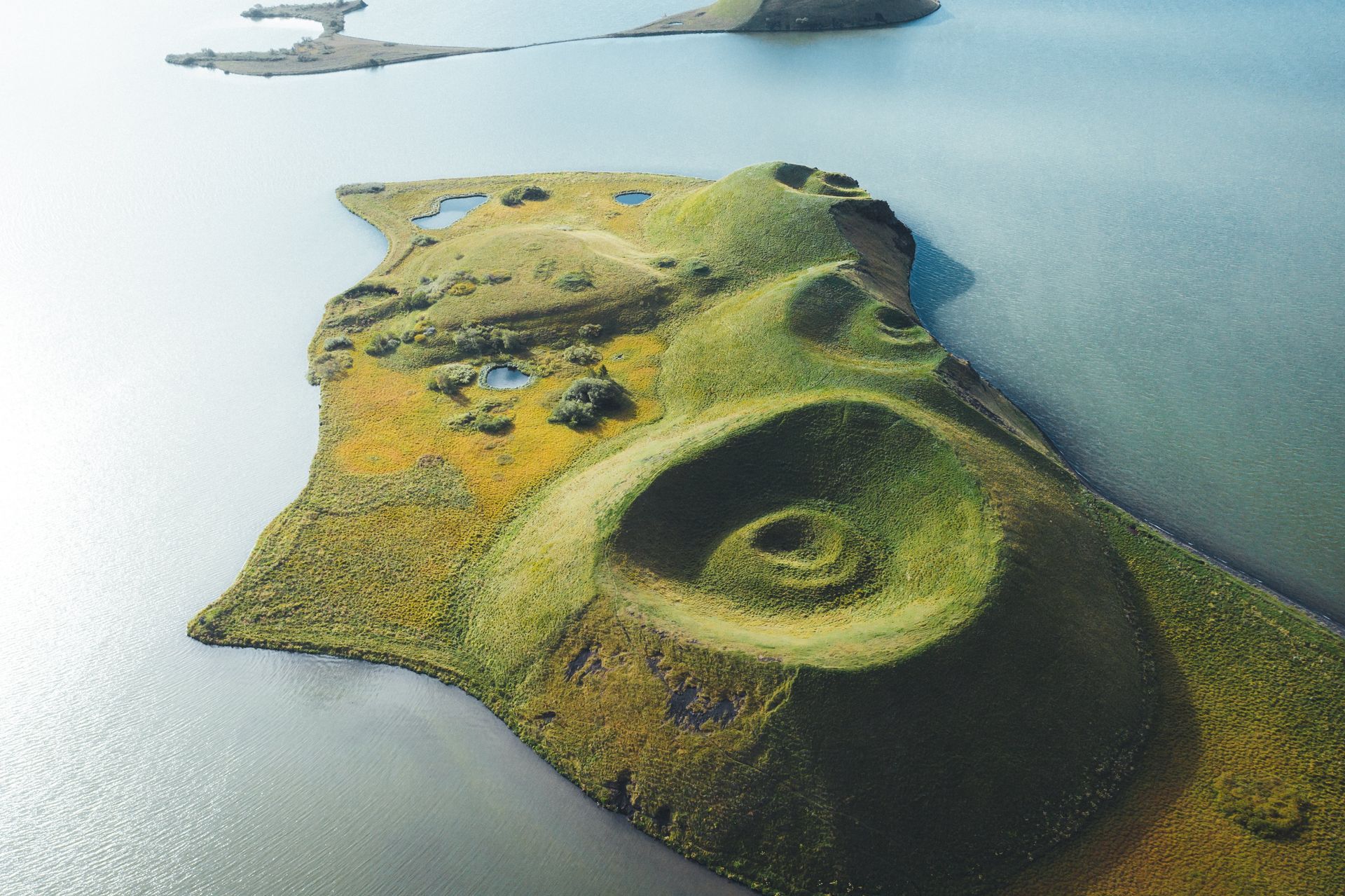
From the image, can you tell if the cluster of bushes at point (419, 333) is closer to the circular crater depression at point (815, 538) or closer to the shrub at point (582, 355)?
the shrub at point (582, 355)

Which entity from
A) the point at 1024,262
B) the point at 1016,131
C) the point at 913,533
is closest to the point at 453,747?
the point at 913,533

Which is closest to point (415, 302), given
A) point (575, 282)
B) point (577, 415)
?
point (575, 282)

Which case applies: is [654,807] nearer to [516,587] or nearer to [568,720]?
[568,720]

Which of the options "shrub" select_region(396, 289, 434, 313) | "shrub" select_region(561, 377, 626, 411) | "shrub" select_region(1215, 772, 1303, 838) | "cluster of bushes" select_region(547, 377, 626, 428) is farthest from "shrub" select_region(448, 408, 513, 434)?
"shrub" select_region(1215, 772, 1303, 838)

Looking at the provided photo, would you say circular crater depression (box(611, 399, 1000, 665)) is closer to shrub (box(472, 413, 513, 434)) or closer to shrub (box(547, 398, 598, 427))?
shrub (box(547, 398, 598, 427))

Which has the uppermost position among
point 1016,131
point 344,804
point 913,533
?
point 1016,131

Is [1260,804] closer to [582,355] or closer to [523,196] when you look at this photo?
[582,355]
